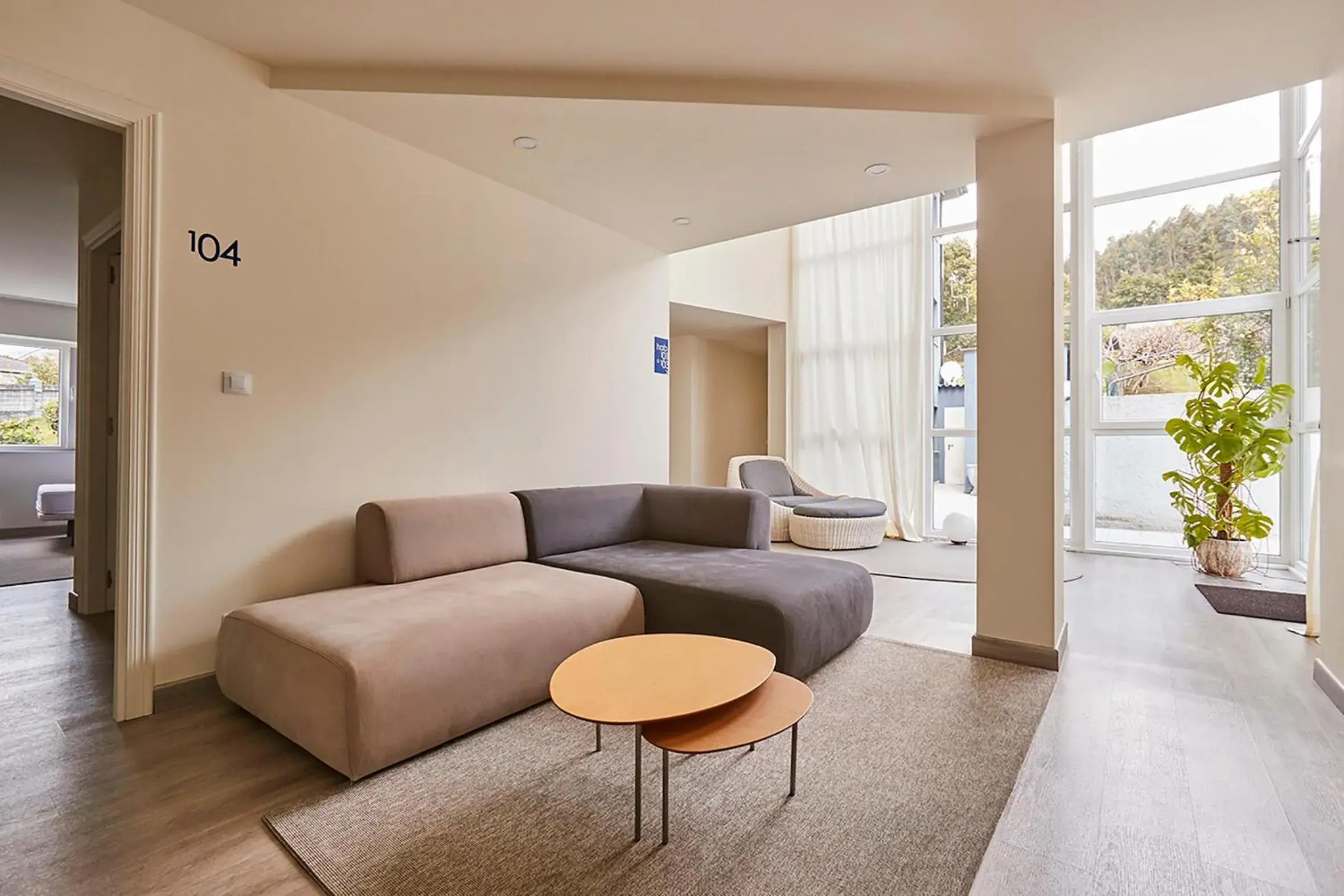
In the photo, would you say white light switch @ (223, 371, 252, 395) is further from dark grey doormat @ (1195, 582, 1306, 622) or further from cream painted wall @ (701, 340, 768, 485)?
cream painted wall @ (701, 340, 768, 485)

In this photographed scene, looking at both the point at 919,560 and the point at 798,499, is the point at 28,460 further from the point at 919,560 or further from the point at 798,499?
the point at 919,560

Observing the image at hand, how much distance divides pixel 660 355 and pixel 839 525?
231 cm

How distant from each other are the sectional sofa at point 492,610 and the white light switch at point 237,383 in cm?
69

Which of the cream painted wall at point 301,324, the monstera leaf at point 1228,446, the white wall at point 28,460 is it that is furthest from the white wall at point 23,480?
the monstera leaf at point 1228,446

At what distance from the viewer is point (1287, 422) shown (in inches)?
185

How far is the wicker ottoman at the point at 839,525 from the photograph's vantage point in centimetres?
565

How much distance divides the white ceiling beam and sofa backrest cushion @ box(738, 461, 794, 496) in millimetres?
3926

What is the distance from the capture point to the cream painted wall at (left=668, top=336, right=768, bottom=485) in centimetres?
764

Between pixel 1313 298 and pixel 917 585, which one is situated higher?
pixel 1313 298

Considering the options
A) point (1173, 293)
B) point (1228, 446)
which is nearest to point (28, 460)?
point (1228, 446)

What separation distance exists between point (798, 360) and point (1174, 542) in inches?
151

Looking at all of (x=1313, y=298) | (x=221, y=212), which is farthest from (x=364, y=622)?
(x=1313, y=298)

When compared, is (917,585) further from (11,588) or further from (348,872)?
(11,588)

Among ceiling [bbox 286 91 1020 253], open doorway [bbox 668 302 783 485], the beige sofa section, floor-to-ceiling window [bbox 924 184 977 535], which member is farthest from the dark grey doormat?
open doorway [bbox 668 302 783 485]
